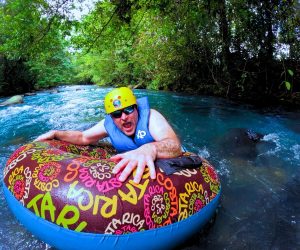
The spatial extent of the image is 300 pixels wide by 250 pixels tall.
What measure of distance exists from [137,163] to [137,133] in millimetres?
777

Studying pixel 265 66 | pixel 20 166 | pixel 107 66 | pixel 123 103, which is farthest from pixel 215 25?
pixel 107 66

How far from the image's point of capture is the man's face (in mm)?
3098

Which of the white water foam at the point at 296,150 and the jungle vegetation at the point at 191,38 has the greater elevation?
the jungle vegetation at the point at 191,38

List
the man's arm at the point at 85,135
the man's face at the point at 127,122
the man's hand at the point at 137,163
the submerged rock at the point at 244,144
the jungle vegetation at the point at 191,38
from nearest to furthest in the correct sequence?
the man's hand at the point at 137,163 → the man's face at the point at 127,122 → the man's arm at the point at 85,135 → the submerged rock at the point at 244,144 → the jungle vegetation at the point at 191,38

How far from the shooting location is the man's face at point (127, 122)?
3098mm

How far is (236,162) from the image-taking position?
498cm

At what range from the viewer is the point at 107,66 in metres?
26.4

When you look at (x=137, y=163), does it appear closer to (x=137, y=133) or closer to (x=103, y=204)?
(x=103, y=204)

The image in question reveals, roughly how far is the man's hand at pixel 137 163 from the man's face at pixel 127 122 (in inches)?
24.1

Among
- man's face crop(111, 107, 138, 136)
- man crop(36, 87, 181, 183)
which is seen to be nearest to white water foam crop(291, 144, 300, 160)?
man crop(36, 87, 181, 183)

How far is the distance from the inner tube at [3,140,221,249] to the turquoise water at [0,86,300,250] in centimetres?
50

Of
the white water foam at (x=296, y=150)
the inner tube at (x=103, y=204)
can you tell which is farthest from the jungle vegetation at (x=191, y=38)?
the inner tube at (x=103, y=204)

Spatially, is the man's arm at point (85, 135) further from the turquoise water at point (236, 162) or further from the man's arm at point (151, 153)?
the turquoise water at point (236, 162)

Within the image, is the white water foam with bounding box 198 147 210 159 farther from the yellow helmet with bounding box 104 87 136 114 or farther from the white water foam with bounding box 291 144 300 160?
the yellow helmet with bounding box 104 87 136 114
